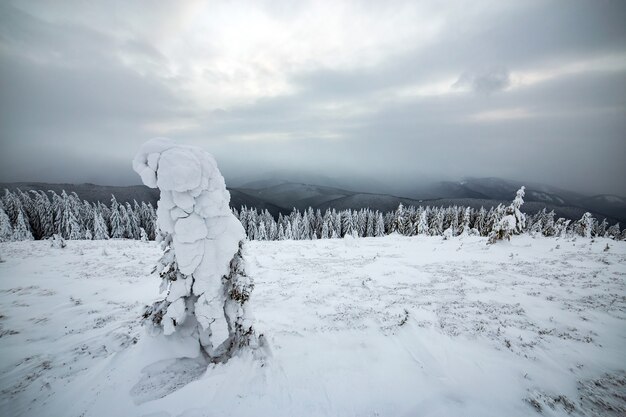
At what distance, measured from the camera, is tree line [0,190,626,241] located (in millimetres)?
44153

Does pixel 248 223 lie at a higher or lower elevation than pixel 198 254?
lower

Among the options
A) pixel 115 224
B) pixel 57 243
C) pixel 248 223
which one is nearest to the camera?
pixel 57 243

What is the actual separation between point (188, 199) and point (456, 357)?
9.92 metres

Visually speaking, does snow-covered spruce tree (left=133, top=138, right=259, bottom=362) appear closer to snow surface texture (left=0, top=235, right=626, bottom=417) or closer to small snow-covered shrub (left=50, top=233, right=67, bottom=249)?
snow surface texture (left=0, top=235, right=626, bottom=417)

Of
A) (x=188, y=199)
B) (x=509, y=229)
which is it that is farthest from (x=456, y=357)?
(x=509, y=229)

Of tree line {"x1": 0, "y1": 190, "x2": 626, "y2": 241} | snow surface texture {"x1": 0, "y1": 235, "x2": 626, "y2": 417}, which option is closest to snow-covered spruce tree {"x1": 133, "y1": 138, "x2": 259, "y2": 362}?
snow surface texture {"x1": 0, "y1": 235, "x2": 626, "y2": 417}

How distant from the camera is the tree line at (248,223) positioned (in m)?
44.2

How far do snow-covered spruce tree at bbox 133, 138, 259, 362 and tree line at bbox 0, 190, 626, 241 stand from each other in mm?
26880

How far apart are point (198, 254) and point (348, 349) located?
6137mm

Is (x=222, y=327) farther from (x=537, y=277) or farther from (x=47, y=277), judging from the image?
(x=537, y=277)

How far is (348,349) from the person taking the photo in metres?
8.48

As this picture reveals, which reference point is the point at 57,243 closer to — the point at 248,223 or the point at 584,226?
the point at 248,223

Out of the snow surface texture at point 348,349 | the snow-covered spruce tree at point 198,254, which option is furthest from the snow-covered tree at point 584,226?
the snow-covered spruce tree at point 198,254

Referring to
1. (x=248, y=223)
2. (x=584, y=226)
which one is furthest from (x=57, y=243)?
(x=584, y=226)
